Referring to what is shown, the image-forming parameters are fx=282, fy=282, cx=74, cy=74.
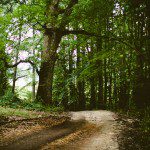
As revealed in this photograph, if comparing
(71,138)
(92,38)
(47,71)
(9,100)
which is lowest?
(71,138)

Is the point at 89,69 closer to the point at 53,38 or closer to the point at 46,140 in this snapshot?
the point at 53,38

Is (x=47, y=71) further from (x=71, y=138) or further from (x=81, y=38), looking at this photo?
(x=71, y=138)

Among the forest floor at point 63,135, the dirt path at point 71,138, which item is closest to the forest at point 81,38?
the forest floor at point 63,135

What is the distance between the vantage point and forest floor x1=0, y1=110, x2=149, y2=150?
800cm

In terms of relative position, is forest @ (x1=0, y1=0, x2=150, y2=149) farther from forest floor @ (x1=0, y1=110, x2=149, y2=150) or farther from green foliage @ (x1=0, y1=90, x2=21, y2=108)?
forest floor @ (x1=0, y1=110, x2=149, y2=150)

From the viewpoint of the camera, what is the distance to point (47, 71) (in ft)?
67.5

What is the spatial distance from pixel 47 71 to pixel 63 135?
1130cm

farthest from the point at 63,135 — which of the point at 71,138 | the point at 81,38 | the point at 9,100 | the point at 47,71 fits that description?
the point at 81,38

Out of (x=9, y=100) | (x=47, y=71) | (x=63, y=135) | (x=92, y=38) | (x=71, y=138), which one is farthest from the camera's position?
(x=47, y=71)

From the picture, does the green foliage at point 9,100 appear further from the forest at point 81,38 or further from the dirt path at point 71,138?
the dirt path at point 71,138

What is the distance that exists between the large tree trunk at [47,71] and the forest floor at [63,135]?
7.91 m

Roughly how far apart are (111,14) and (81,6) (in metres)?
1.64

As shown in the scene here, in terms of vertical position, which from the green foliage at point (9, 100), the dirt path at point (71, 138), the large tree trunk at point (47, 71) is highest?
the large tree trunk at point (47, 71)

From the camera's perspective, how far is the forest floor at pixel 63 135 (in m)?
8.00
